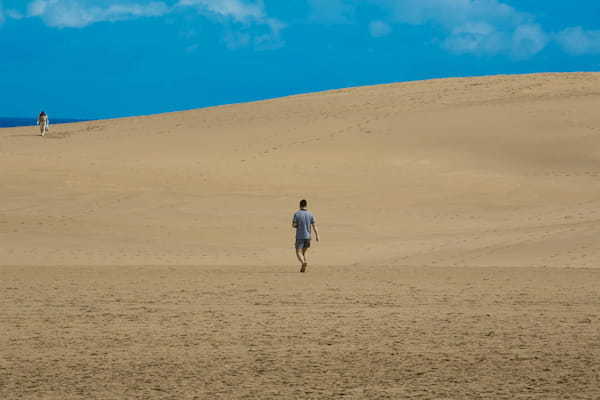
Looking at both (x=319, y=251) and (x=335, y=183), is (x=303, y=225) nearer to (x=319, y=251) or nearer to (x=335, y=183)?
(x=319, y=251)

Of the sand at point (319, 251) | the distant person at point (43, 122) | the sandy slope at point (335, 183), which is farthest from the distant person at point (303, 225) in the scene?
the distant person at point (43, 122)

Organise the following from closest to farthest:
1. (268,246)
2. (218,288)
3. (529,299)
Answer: (529,299)
(218,288)
(268,246)

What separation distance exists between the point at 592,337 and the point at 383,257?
9.72 meters

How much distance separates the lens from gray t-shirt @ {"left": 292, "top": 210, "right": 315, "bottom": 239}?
16.3 meters

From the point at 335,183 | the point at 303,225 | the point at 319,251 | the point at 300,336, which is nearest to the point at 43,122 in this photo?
the point at 335,183

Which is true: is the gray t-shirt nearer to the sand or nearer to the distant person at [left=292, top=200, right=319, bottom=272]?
the distant person at [left=292, top=200, right=319, bottom=272]

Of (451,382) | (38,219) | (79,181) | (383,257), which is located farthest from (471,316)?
(79,181)

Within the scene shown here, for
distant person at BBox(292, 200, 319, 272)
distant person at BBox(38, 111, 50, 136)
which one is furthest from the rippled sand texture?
distant person at BBox(38, 111, 50, 136)

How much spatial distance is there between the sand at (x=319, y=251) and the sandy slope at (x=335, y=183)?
0.36 feet

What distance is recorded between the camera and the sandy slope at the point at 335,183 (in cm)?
2030

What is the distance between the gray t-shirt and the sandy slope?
284 centimetres

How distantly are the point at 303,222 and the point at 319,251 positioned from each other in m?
4.37

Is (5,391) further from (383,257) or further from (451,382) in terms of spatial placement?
(383,257)

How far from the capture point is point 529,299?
12805 mm
